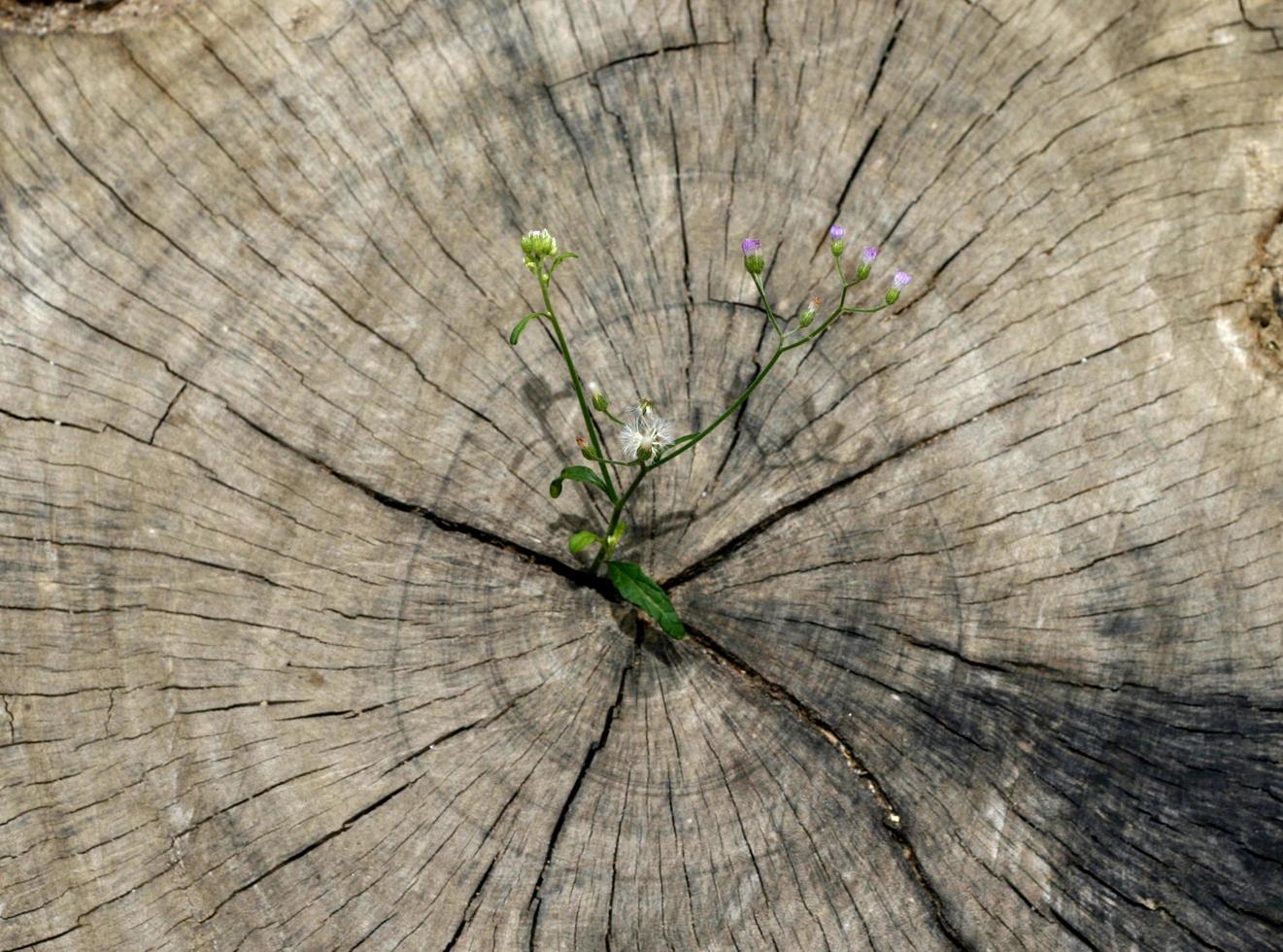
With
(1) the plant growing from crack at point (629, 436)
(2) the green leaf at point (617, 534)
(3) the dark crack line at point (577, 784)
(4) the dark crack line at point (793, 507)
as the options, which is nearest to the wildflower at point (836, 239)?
(1) the plant growing from crack at point (629, 436)

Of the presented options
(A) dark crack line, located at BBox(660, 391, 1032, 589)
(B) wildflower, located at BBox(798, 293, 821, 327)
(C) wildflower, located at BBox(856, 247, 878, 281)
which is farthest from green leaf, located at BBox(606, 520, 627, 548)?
(C) wildflower, located at BBox(856, 247, 878, 281)

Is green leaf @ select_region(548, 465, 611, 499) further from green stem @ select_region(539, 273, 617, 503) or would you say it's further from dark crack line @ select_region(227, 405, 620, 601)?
dark crack line @ select_region(227, 405, 620, 601)

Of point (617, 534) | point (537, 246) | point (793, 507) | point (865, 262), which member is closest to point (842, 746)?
point (793, 507)

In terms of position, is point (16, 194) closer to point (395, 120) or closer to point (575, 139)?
point (395, 120)

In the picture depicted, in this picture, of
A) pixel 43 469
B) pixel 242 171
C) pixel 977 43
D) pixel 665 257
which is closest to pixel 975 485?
pixel 665 257

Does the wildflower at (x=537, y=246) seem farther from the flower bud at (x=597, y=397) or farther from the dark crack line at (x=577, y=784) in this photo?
the dark crack line at (x=577, y=784)

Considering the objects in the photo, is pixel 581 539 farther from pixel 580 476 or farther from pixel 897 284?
pixel 897 284
